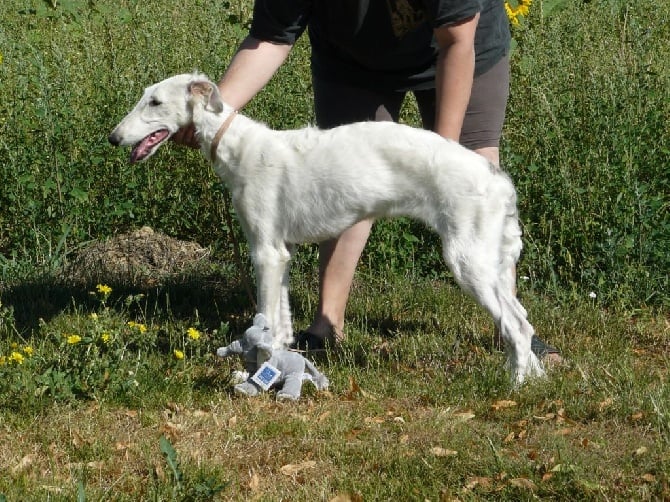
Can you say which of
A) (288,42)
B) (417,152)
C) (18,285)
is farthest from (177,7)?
(417,152)

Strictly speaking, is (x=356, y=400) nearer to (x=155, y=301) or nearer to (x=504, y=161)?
(x=155, y=301)

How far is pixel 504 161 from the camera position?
20.9 ft

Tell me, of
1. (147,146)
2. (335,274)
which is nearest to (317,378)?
(335,274)

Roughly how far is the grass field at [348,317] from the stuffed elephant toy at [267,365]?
0.09 metres

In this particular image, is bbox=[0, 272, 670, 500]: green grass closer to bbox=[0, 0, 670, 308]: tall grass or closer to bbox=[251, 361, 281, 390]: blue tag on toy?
bbox=[251, 361, 281, 390]: blue tag on toy

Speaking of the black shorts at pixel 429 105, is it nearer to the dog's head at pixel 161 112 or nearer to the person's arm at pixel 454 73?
the person's arm at pixel 454 73

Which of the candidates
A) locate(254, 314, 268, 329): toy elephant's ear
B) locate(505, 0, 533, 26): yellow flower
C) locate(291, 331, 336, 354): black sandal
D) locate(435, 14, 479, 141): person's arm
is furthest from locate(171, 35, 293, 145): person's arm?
locate(505, 0, 533, 26): yellow flower

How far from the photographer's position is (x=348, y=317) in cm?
581

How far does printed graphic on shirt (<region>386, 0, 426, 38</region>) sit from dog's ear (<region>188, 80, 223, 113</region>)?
927 millimetres

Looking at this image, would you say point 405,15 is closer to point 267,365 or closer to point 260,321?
point 260,321

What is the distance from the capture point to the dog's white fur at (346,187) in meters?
4.40

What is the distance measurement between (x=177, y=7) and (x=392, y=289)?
5044 millimetres

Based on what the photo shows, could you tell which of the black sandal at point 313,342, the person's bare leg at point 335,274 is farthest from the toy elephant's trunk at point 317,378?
the person's bare leg at point 335,274

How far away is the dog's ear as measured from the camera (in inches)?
183
